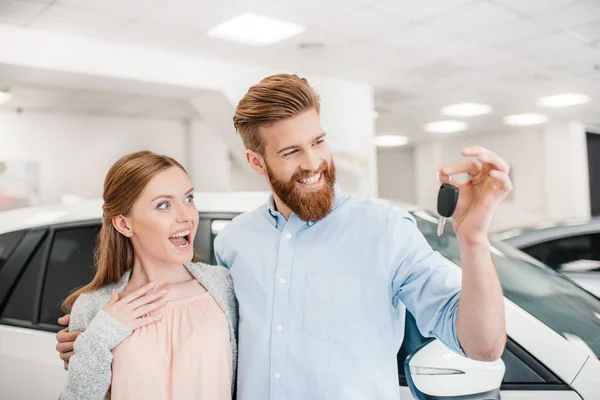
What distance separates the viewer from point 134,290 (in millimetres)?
1465

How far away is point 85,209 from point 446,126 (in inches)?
395

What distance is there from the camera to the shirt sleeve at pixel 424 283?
110 cm

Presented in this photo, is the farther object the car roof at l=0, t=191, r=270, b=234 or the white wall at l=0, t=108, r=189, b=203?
the white wall at l=0, t=108, r=189, b=203

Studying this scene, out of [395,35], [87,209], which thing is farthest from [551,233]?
[87,209]

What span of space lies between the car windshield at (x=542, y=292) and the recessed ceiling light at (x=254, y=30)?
295 centimetres

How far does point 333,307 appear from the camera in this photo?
1.23 metres

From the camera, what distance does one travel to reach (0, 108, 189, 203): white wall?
7.83 meters

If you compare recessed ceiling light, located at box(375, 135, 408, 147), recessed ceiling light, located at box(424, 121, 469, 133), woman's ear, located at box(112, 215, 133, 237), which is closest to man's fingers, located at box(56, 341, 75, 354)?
woman's ear, located at box(112, 215, 133, 237)

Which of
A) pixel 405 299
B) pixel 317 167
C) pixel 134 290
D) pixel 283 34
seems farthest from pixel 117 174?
pixel 283 34

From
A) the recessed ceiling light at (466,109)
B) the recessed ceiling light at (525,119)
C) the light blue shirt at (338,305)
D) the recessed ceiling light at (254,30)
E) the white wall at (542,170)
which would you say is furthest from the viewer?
the white wall at (542,170)

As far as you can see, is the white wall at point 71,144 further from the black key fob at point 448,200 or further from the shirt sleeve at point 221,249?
the black key fob at point 448,200

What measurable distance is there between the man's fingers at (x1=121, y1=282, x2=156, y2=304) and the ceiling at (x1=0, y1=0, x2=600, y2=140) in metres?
3.10

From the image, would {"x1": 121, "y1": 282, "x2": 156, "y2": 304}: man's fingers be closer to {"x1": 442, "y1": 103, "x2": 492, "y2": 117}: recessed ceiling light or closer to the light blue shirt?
the light blue shirt

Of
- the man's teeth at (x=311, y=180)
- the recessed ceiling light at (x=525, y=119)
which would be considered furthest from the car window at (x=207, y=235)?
the recessed ceiling light at (x=525, y=119)
